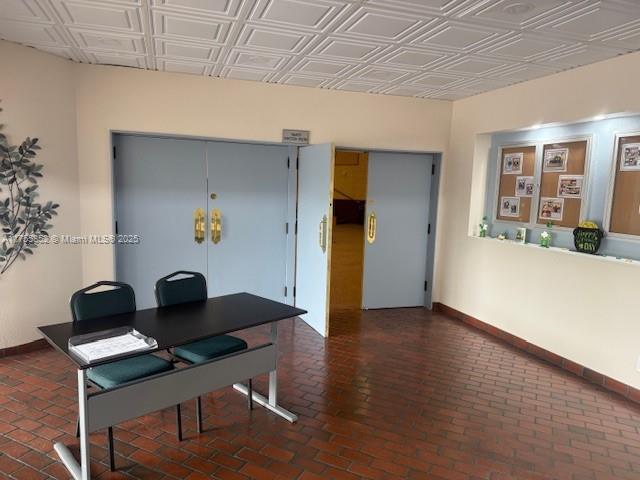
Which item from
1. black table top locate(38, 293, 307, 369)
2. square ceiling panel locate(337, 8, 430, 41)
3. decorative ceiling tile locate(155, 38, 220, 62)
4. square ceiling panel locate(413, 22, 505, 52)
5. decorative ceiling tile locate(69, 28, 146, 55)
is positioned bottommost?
black table top locate(38, 293, 307, 369)

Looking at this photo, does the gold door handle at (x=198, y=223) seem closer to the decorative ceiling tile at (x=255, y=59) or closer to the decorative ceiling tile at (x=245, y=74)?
the decorative ceiling tile at (x=245, y=74)

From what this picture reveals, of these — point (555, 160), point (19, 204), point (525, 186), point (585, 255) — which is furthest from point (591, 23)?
point (19, 204)

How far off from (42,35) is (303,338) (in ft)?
12.2

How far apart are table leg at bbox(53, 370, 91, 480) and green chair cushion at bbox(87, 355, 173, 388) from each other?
0.72ft

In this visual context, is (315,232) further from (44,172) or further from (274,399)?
(44,172)

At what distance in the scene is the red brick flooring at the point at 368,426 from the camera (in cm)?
267

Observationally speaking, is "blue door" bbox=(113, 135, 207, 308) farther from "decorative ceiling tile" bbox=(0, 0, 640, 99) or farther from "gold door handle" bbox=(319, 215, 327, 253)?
"gold door handle" bbox=(319, 215, 327, 253)

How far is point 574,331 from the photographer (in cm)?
420

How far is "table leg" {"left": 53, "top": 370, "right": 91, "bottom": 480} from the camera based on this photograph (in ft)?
7.38

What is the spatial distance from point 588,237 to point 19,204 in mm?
5267

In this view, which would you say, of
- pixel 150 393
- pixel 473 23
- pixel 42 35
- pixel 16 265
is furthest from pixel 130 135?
pixel 473 23

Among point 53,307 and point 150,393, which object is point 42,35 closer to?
point 53,307

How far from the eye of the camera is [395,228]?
19.7 ft

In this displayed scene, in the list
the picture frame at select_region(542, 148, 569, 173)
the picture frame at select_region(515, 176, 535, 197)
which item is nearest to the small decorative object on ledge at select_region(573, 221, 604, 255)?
the picture frame at select_region(542, 148, 569, 173)
